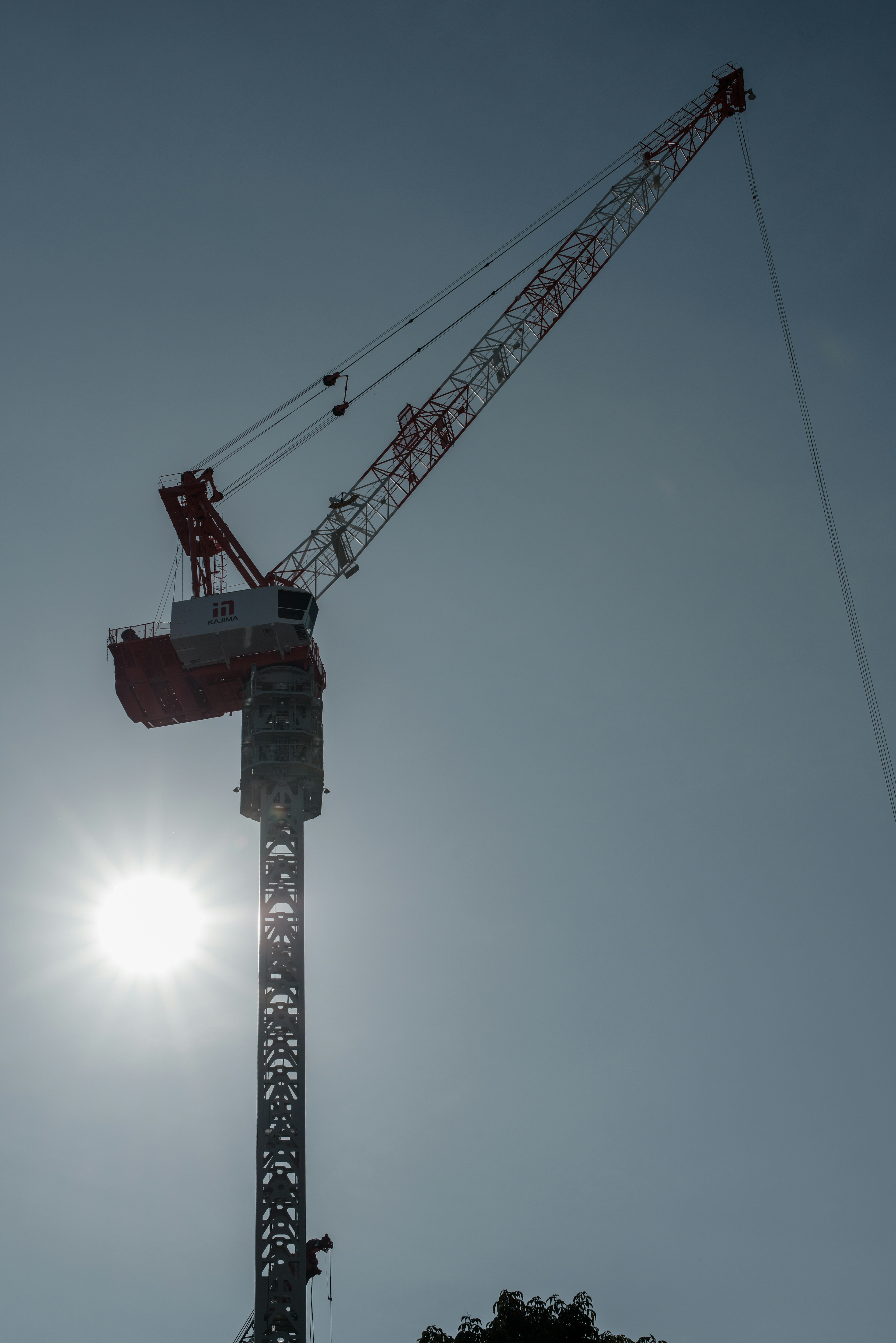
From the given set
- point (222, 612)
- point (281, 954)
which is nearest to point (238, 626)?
point (222, 612)

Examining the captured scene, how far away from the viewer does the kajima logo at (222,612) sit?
79750mm

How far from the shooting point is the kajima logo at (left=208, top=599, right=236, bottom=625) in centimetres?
7975

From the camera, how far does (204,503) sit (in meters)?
88.6

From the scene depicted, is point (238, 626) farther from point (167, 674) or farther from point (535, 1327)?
point (535, 1327)

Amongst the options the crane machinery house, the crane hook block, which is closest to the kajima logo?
the crane machinery house

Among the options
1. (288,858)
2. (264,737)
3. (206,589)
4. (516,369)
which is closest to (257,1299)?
(288,858)

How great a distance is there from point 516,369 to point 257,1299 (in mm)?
60255

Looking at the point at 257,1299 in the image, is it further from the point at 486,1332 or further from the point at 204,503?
the point at 204,503

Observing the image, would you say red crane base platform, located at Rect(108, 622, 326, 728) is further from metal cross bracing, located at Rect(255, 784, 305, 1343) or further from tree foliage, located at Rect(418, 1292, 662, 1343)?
tree foliage, located at Rect(418, 1292, 662, 1343)

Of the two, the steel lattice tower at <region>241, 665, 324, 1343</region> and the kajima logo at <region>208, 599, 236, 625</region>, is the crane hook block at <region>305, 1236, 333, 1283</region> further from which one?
the kajima logo at <region>208, 599, 236, 625</region>

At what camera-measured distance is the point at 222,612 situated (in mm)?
80062

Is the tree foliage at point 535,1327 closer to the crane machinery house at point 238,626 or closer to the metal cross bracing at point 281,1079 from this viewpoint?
the metal cross bracing at point 281,1079

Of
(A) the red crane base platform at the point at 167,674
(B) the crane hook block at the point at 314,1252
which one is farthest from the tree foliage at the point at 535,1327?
(A) the red crane base platform at the point at 167,674

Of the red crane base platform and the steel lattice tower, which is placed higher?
the red crane base platform
